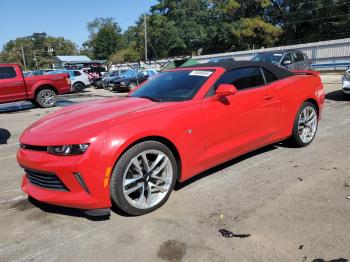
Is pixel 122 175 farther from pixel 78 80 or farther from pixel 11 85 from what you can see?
pixel 78 80

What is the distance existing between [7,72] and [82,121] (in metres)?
11.4

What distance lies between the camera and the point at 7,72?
13445 mm

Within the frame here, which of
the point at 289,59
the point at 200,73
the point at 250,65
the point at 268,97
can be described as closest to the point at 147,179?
the point at 200,73

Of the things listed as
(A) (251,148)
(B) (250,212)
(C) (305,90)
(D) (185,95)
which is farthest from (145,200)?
(C) (305,90)

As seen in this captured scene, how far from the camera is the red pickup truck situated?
43.7 feet

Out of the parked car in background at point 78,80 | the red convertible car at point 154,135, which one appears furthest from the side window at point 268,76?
the parked car in background at point 78,80

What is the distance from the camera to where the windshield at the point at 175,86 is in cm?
424

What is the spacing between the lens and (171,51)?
55.7m

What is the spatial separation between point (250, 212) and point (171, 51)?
53884 millimetres

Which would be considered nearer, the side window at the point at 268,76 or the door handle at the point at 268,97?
the door handle at the point at 268,97

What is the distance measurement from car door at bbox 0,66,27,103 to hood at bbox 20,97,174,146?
10265 mm

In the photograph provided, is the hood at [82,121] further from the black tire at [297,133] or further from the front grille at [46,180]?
the black tire at [297,133]

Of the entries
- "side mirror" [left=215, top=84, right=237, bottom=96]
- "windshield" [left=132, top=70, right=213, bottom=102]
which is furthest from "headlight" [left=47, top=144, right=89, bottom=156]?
"side mirror" [left=215, top=84, right=237, bottom=96]

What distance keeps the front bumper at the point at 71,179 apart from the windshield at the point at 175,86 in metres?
1.41
